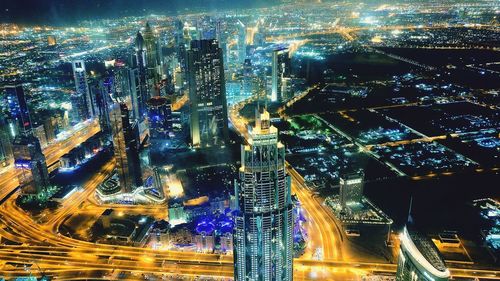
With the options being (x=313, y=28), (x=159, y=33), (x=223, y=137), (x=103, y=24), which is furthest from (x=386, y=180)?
(x=313, y=28)

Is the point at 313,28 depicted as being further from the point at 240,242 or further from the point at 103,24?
the point at 240,242

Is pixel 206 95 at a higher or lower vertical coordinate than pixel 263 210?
lower

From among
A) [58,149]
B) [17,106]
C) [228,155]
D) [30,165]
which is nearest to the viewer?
[30,165]

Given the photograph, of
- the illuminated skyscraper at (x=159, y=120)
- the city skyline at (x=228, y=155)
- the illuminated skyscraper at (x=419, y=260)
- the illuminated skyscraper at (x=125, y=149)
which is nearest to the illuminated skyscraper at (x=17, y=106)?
the city skyline at (x=228, y=155)

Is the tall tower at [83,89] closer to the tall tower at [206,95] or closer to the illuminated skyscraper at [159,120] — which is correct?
the illuminated skyscraper at [159,120]

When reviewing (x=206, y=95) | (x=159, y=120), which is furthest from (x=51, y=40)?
(x=206, y=95)

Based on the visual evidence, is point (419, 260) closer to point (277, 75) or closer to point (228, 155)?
point (228, 155)
